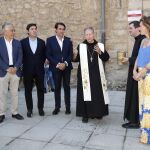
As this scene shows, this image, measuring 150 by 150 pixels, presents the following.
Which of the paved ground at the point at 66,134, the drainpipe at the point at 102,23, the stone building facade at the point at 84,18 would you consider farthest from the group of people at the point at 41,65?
the stone building facade at the point at 84,18

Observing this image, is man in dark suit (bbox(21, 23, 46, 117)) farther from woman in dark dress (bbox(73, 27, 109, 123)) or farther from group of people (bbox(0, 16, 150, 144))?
woman in dark dress (bbox(73, 27, 109, 123))

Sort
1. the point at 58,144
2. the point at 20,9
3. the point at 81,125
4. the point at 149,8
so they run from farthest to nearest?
the point at 20,9 < the point at 149,8 < the point at 81,125 < the point at 58,144

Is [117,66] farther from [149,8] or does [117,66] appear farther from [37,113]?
[37,113]

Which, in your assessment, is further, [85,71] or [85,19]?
[85,19]

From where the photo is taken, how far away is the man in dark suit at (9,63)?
5922 millimetres

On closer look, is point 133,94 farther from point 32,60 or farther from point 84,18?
point 84,18

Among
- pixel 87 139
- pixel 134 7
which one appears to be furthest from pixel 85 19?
pixel 87 139

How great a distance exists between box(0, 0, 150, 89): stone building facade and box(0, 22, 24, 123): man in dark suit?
405 cm

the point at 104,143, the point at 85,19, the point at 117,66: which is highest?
the point at 85,19

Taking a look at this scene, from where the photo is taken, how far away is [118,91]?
945 cm

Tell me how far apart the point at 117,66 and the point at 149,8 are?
1.83 metres

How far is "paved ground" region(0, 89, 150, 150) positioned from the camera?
4656 millimetres

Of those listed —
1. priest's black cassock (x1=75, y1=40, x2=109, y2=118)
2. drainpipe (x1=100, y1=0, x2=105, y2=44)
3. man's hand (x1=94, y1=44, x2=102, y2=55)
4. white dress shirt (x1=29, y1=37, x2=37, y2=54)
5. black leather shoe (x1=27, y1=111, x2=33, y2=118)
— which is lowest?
black leather shoe (x1=27, y1=111, x2=33, y2=118)

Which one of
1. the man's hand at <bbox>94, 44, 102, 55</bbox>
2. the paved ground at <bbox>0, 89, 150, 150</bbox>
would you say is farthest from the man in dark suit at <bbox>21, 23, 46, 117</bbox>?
the man's hand at <bbox>94, 44, 102, 55</bbox>
